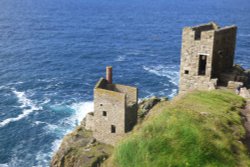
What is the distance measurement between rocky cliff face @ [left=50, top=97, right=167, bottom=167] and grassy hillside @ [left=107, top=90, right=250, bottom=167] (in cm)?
2498

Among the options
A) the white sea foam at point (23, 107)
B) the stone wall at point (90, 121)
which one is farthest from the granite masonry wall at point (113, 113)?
the white sea foam at point (23, 107)

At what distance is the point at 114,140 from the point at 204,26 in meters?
20.4

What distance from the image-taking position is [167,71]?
108 metres

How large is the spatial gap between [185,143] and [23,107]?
2682 inches

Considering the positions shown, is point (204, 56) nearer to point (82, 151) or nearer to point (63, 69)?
point (82, 151)

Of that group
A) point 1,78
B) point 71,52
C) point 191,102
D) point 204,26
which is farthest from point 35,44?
point 191,102

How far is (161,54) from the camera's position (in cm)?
12656

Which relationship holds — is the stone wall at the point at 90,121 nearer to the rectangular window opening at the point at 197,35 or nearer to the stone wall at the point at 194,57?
the stone wall at the point at 194,57

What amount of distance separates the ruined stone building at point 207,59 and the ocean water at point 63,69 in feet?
111

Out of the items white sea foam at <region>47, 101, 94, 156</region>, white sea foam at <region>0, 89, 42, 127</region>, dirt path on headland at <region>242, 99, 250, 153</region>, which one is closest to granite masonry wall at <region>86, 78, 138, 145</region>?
white sea foam at <region>47, 101, 94, 156</region>

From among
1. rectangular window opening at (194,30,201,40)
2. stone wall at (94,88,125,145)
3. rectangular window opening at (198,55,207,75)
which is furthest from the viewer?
stone wall at (94,88,125,145)

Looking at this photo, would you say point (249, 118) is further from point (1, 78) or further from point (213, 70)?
point (1, 78)

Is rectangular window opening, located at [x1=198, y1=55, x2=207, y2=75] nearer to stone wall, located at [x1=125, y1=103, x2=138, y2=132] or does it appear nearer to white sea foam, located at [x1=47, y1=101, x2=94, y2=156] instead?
stone wall, located at [x1=125, y1=103, x2=138, y2=132]

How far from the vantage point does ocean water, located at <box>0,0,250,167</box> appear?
74.1 metres
